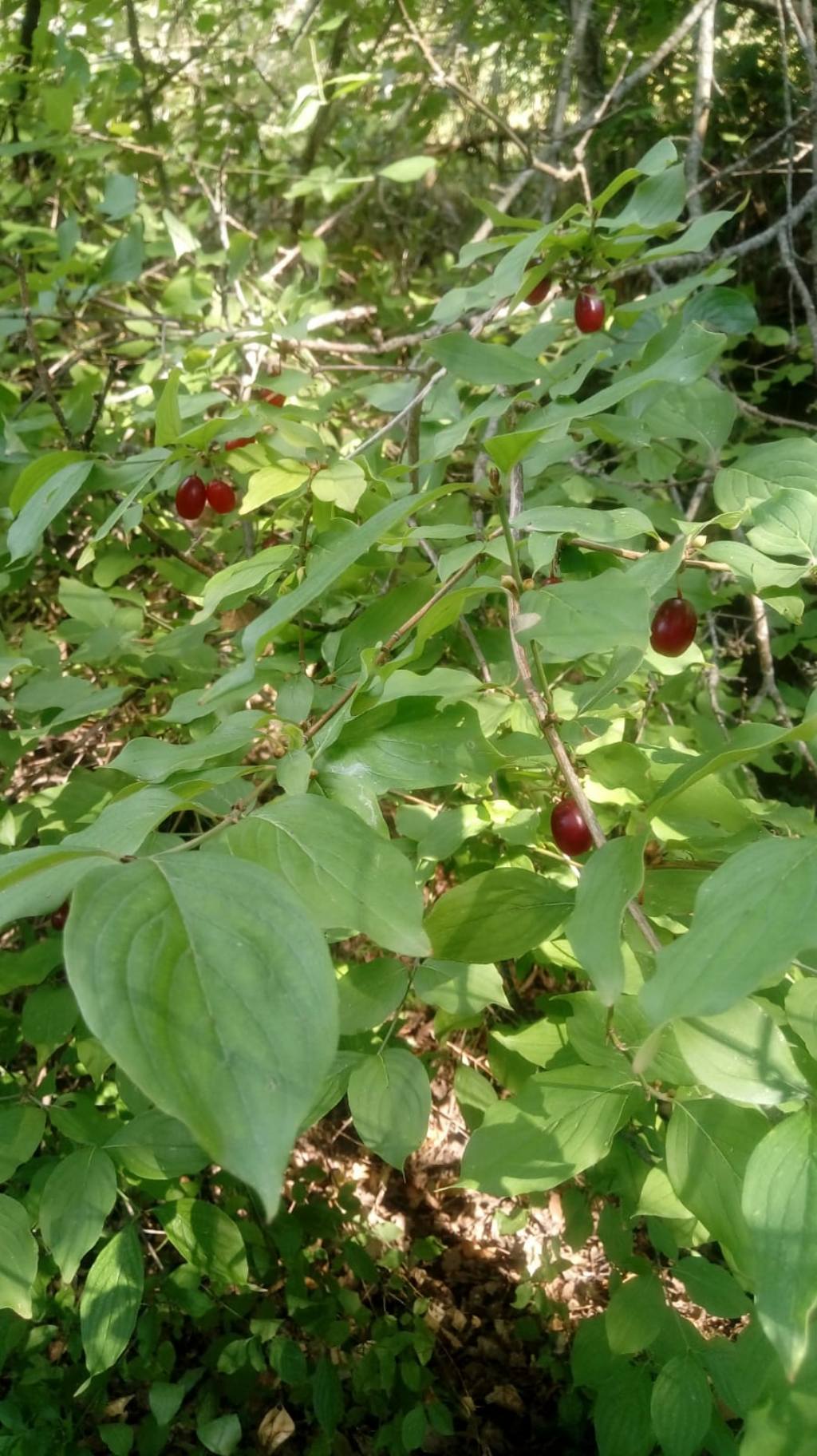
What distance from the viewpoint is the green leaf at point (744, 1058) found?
2.56 feet

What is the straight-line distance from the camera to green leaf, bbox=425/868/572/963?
3.39ft

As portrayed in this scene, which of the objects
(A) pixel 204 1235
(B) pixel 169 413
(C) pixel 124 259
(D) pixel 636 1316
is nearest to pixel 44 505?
(B) pixel 169 413

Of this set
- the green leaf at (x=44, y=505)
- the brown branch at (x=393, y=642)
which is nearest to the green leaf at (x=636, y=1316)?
the brown branch at (x=393, y=642)

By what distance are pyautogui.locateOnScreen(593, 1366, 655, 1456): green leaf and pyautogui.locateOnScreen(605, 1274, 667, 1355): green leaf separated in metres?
0.23

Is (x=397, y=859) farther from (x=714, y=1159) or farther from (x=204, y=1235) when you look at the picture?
(x=204, y=1235)

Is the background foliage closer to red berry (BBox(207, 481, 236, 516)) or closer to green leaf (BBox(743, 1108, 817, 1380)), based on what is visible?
green leaf (BBox(743, 1108, 817, 1380))

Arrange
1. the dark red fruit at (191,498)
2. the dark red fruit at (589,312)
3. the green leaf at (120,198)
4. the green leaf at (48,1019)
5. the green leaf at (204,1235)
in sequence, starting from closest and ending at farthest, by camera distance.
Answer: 1. the green leaf at (48,1019)
2. the dark red fruit at (589,312)
3. the green leaf at (204,1235)
4. the dark red fruit at (191,498)
5. the green leaf at (120,198)

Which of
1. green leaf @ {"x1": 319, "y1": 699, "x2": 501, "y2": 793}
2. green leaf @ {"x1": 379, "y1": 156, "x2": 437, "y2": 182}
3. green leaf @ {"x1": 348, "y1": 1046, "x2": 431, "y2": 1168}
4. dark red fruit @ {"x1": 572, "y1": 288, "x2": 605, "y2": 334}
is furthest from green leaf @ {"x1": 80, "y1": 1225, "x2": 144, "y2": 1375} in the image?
green leaf @ {"x1": 379, "y1": 156, "x2": 437, "y2": 182}

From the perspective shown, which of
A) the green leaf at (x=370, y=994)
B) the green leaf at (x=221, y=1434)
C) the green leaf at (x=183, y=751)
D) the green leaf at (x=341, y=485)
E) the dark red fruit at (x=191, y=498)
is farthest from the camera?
the green leaf at (x=221, y=1434)

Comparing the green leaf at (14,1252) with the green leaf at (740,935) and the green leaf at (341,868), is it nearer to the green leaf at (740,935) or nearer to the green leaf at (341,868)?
the green leaf at (341,868)

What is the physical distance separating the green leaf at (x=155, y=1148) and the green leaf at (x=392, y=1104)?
395 millimetres

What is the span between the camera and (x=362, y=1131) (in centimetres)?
110

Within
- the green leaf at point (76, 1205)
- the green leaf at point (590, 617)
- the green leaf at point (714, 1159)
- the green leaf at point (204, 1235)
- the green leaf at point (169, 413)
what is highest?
the green leaf at point (169, 413)

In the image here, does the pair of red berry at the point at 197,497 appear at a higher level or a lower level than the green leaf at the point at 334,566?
lower
